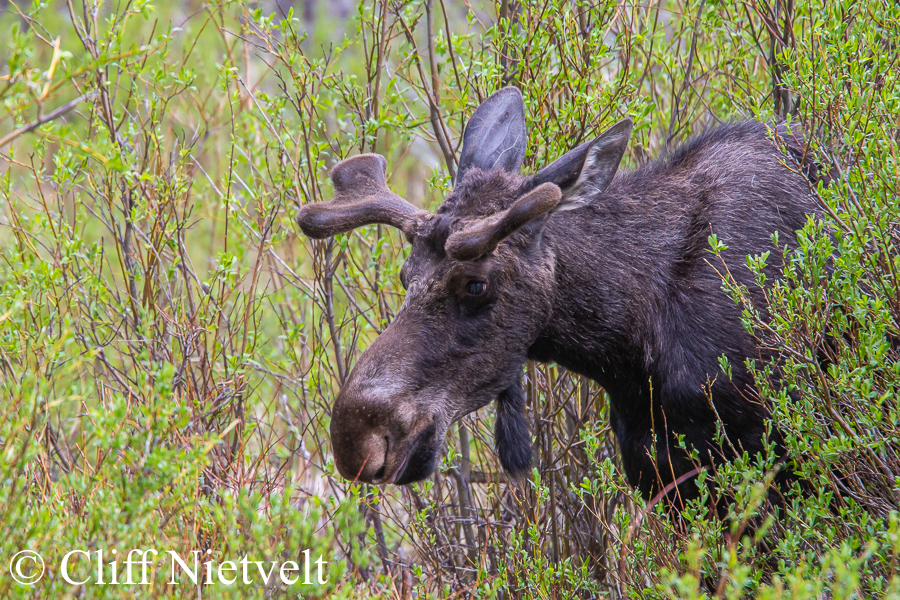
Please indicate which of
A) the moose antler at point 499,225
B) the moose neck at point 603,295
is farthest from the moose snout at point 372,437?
the moose neck at point 603,295

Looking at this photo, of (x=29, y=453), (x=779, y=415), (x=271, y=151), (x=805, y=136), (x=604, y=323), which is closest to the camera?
(x=29, y=453)

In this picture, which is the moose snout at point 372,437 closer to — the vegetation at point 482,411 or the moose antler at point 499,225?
the vegetation at point 482,411

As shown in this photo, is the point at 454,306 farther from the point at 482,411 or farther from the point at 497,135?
the point at 482,411

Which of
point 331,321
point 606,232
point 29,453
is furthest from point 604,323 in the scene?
point 29,453

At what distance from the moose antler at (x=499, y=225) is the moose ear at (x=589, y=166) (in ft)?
1.07

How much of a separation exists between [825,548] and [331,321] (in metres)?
2.85

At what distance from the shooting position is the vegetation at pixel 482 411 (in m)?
2.88

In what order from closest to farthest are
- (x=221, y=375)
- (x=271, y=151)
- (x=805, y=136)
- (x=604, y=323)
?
(x=805, y=136), (x=604, y=323), (x=221, y=375), (x=271, y=151)

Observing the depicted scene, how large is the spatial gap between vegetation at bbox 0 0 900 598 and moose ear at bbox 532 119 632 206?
2.10ft

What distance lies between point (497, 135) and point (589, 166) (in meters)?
0.67

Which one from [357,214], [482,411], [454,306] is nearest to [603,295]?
[454,306]

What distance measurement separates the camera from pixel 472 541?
16.2ft

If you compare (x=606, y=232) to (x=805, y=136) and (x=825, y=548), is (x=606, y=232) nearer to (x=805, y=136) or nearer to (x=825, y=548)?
(x=805, y=136)

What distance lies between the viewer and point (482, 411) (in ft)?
17.7
